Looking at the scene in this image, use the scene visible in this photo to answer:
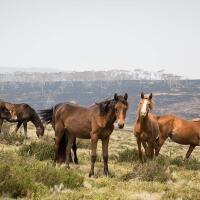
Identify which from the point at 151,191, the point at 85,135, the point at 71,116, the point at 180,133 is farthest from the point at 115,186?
the point at 180,133

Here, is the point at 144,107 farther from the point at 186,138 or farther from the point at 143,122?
the point at 186,138

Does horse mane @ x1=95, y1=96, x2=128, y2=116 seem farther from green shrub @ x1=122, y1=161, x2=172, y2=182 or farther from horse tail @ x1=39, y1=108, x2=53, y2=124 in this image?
horse tail @ x1=39, y1=108, x2=53, y2=124

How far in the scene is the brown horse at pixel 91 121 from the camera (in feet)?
33.1

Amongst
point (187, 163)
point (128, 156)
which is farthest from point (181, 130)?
point (128, 156)

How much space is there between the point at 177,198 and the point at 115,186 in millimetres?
1608

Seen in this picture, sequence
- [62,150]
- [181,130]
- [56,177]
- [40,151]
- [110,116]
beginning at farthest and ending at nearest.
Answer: [181,130], [40,151], [62,150], [110,116], [56,177]

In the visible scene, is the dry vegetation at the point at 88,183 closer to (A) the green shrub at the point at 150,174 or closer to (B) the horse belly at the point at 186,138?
(A) the green shrub at the point at 150,174

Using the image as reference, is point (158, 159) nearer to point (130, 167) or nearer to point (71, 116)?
point (130, 167)

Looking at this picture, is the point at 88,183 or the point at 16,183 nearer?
the point at 16,183

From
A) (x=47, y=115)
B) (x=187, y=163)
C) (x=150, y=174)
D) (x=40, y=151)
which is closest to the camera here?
(x=150, y=174)

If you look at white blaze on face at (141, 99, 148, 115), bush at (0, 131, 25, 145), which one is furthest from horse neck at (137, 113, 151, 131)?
bush at (0, 131, 25, 145)

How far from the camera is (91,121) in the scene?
36.5 ft

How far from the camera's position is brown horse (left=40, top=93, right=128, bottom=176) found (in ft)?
33.1

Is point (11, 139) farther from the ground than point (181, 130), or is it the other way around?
point (181, 130)
